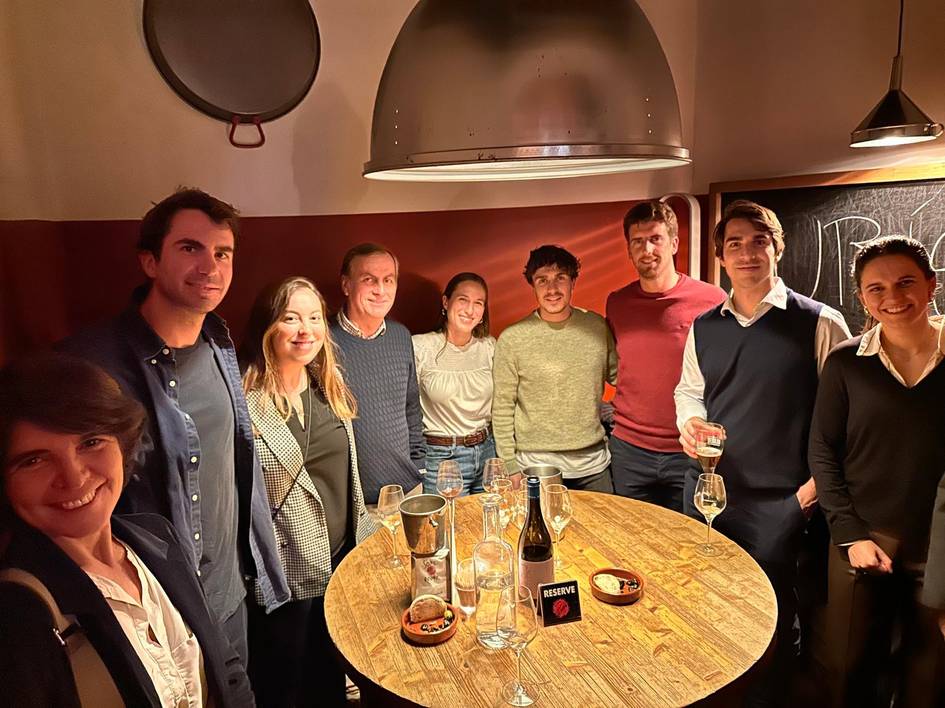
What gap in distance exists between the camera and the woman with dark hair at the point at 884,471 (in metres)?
1.96

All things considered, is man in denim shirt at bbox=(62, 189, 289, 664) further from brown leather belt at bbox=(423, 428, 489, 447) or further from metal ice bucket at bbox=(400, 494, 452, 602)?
brown leather belt at bbox=(423, 428, 489, 447)

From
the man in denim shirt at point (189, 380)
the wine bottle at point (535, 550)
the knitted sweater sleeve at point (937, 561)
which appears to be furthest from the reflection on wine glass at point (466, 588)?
the knitted sweater sleeve at point (937, 561)

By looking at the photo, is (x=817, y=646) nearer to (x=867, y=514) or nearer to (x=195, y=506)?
(x=867, y=514)

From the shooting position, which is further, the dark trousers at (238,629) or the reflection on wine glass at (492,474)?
the reflection on wine glass at (492,474)

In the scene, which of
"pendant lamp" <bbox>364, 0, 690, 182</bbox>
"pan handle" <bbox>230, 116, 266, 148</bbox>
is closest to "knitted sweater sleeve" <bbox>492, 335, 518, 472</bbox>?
"pan handle" <bbox>230, 116, 266, 148</bbox>

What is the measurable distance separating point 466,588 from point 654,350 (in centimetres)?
153

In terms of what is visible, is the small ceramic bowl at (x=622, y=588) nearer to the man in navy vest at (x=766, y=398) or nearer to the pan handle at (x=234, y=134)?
the man in navy vest at (x=766, y=398)

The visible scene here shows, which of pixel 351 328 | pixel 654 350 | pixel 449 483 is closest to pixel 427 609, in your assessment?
pixel 449 483

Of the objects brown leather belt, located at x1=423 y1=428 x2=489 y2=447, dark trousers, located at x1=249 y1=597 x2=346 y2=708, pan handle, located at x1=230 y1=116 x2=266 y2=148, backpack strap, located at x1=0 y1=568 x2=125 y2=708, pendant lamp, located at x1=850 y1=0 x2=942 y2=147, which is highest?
pan handle, located at x1=230 y1=116 x2=266 y2=148

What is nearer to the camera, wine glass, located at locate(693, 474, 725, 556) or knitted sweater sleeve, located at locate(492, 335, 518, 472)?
wine glass, located at locate(693, 474, 725, 556)

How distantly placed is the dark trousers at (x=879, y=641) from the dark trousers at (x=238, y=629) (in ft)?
6.42

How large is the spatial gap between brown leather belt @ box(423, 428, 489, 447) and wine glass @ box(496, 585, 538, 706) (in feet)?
4.93

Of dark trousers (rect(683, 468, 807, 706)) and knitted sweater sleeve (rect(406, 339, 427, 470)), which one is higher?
knitted sweater sleeve (rect(406, 339, 427, 470))

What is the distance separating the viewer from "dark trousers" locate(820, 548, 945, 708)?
2020 millimetres
